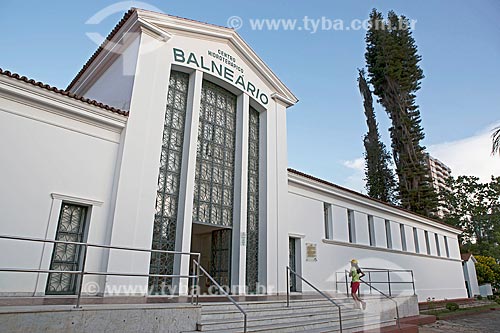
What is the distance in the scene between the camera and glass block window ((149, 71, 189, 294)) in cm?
896

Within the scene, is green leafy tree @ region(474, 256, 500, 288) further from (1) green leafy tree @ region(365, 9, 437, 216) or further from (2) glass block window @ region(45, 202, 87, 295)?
(2) glass block window @ region(45, 202, 87, 295)

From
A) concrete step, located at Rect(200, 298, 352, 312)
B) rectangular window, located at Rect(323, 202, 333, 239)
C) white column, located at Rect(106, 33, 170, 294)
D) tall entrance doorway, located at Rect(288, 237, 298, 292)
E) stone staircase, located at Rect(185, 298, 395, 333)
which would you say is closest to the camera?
stone staircase, located at Rect(185, 298, 395, 333)

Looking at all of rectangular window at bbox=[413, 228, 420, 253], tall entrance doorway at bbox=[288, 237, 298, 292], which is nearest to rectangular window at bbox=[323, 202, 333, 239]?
tall entrance doorway at bbox=[288, 237, 298, 292]

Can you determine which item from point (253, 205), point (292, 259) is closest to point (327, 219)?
point (292, 259)

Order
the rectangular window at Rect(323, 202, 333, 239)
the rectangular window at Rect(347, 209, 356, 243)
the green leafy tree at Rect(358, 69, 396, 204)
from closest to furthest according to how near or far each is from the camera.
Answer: the rectangular window at Rect(323, 202, 333, 239) → the rectangular window at Rect(347, 209, 356, 243) → the green leafy tree at Rect(358, 69, 396, 204)

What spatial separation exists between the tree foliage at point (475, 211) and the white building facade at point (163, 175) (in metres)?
30.6

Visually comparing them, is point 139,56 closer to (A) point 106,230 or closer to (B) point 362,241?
(A) point 106,230

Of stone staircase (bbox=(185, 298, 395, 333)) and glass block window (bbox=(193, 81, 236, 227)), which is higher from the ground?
glass block window (bbox=(193, 81, 236, 227))

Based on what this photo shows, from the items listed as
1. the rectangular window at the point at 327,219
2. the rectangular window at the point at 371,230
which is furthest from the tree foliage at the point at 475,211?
the rectangular window at the point at 327,219

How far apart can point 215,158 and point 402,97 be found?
80.4 feet

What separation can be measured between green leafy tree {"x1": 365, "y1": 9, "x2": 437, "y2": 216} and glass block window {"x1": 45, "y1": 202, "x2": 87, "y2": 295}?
2500cm

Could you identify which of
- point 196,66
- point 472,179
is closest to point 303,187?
point 196,66

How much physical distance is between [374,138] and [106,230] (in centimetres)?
3071

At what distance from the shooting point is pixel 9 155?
7203mm
